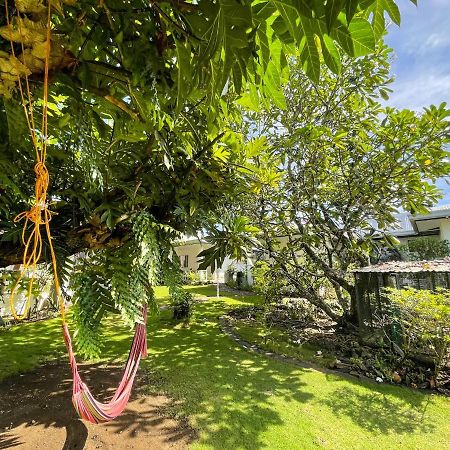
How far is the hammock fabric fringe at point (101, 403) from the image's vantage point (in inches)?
82.1

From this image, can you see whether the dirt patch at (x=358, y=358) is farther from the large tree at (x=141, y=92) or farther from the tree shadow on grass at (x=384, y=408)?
the large tree at (x=141, y=92)

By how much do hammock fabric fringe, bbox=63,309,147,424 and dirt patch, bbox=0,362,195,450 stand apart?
25.3 inches

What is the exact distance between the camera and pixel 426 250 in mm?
11047

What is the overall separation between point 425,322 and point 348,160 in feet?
9.79

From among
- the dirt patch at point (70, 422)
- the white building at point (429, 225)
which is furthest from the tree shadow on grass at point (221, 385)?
the white building at point (429, 225)

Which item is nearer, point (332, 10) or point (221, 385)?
point (332, 10)

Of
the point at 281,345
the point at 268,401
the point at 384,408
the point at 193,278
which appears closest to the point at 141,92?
the point at 268,401

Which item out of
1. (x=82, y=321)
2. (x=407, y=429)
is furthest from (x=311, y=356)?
(x=82, y=321)

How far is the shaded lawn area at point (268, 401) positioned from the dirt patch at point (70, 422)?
21 centimetres

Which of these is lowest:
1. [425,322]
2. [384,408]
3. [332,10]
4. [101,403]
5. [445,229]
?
[384,408]

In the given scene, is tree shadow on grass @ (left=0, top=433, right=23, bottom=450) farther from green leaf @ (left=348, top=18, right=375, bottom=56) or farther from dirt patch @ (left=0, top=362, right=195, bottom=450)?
green leaf @ (left=348, top=18, right=375, bottom=56)

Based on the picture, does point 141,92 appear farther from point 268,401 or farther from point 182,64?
point 268,401

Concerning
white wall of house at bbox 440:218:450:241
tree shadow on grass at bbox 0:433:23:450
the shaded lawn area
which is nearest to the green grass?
the shaded lawn area

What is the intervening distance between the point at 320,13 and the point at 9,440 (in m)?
4.13
